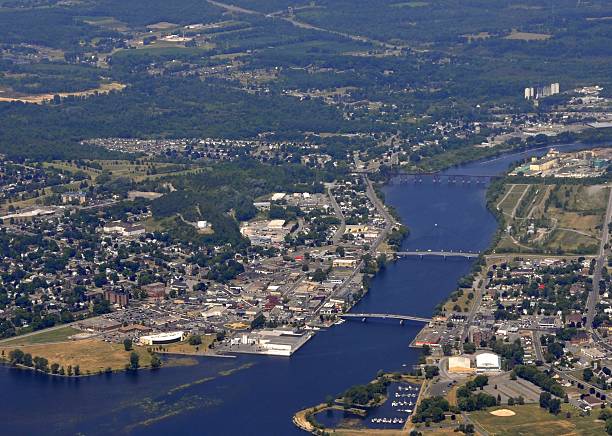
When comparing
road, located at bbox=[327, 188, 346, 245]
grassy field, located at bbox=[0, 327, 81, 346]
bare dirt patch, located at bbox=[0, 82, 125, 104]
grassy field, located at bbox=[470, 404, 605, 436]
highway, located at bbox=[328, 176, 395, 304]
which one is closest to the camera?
grassy field, located at bbox=[470, 404, 605, 436]

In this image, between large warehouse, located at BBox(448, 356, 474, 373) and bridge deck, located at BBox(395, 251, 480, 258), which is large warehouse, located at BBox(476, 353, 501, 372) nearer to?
large warehouse, located at BBox(448, 356, 474, 373)

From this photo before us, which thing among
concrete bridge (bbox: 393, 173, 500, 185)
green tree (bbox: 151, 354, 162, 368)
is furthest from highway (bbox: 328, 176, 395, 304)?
green tree (bbox: 151, 354, 162, 368)

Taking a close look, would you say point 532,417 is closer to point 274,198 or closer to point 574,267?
point 574,267

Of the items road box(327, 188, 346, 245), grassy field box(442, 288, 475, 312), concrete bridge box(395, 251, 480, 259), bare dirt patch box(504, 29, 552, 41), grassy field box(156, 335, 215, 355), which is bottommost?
road box(327, 188, 346, 245)

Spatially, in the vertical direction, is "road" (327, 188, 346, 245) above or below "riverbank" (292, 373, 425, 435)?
below

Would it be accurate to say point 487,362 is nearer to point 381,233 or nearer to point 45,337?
point 45,337

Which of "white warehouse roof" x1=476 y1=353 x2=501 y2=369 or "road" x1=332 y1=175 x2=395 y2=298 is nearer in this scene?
"white warehouse roof" x1=476 y1=353 x2=501 y2=369
